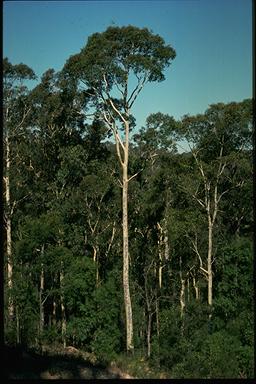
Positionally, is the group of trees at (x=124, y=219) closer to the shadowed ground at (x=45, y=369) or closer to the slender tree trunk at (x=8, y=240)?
the slender tree trunk at (x=8, y=240)

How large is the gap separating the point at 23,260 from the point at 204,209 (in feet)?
25.5

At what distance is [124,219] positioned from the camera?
1567 centimetres

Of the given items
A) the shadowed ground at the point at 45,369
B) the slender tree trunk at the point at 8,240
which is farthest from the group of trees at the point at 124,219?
the shadowed ground at the point at 45,369

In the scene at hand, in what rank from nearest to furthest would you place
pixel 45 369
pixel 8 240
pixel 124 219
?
pixel 45 369 → pixel 124 219 → pixel 8 240

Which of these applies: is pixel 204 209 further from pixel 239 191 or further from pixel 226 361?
pixel 226 361

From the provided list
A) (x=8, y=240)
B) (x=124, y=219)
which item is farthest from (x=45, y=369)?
(x=8, y=240)

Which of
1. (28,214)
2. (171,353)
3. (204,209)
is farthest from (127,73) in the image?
(171,353)

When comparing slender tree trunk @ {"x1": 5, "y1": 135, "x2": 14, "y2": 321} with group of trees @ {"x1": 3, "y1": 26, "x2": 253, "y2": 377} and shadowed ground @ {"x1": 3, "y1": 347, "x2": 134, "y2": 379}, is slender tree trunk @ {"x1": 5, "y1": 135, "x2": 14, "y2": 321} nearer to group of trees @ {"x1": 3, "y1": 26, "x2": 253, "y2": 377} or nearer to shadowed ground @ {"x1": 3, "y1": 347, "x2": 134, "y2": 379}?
group of trees @ {"x1": 3, "y1": 26, "x2": 253, "y2": 377}

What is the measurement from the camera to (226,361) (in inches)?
523

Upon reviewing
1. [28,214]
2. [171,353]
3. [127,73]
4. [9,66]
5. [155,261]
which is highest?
[9,66]

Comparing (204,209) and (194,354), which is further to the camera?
(204,209)

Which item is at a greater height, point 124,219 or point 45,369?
point 124,219

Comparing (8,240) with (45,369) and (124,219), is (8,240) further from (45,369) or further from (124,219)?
(45,369)

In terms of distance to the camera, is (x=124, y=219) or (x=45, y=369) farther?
(x=124, y=219)
